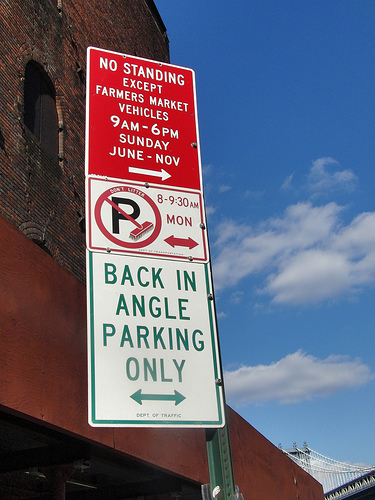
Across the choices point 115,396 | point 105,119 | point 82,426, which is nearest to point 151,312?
point 115,396

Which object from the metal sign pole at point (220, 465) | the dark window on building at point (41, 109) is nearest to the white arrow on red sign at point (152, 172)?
the metal sign pole at point (220, 465)

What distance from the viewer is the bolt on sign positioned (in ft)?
11.4

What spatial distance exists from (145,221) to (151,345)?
0.91 metres

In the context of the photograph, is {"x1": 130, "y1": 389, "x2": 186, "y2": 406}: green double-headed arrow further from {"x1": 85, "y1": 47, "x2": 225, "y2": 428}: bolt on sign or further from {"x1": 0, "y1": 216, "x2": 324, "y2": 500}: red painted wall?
{"x1": 0, "y1": 216, "x2": 324, "y2": 500}: red painted wall

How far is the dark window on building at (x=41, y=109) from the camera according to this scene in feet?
35.8

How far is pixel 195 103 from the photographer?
4.93 metres

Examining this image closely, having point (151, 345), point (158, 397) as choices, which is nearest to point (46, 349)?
point (151, 345)

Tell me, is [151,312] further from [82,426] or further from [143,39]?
[143,39]

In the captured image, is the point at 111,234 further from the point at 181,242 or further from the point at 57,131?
the point at 57,131

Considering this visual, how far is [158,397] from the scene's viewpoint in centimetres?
346

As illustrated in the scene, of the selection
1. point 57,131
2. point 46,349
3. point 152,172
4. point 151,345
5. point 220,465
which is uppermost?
point 57,131

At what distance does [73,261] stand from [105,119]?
6.73 meters

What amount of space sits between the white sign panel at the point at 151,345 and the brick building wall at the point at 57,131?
5767 mm

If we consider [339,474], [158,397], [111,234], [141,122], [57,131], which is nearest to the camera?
[158,397]
